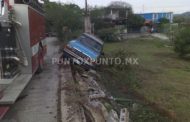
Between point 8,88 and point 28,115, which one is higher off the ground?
point 8,88

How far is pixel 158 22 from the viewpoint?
78438 mm

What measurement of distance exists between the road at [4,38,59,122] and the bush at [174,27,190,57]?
15323 mm

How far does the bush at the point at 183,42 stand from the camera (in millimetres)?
26422

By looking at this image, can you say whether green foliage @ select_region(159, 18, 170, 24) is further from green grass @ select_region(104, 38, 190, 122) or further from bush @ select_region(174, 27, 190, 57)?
green grass @ select_region(104, 38, 190, 122)

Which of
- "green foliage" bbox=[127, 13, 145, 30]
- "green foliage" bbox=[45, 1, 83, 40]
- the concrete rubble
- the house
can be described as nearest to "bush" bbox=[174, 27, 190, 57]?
"green foliage" bbox=[45, 1, 83, 40]

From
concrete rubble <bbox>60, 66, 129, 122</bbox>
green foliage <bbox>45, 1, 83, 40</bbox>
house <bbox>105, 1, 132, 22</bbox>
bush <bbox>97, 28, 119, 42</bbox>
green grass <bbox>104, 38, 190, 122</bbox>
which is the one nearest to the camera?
concrete rubble <bbox>60, 66, 129, 122</bbox>

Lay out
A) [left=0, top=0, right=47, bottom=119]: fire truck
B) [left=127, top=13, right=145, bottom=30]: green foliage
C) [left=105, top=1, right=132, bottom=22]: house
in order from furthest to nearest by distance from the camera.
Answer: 1. [left=127, top=13, right=145, bottom=30]: green foliage
2. [left=105, top=1, right=132, bottom=22]: house
3. [left=0, top=0, right=47, bottom=119]: fire truck

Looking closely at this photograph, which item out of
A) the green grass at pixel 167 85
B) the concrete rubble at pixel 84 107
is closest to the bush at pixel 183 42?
the green grass at pixel 167 85

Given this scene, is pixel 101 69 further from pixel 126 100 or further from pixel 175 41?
pixel 175 41

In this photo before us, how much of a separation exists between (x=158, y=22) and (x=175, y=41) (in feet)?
→ 171

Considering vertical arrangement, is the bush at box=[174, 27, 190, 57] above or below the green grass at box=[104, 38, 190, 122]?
above

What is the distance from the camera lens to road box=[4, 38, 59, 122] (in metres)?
8.52

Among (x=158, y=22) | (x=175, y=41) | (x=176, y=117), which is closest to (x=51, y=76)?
(x=176, y=117)

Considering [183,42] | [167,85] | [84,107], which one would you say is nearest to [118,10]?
[183,42]
